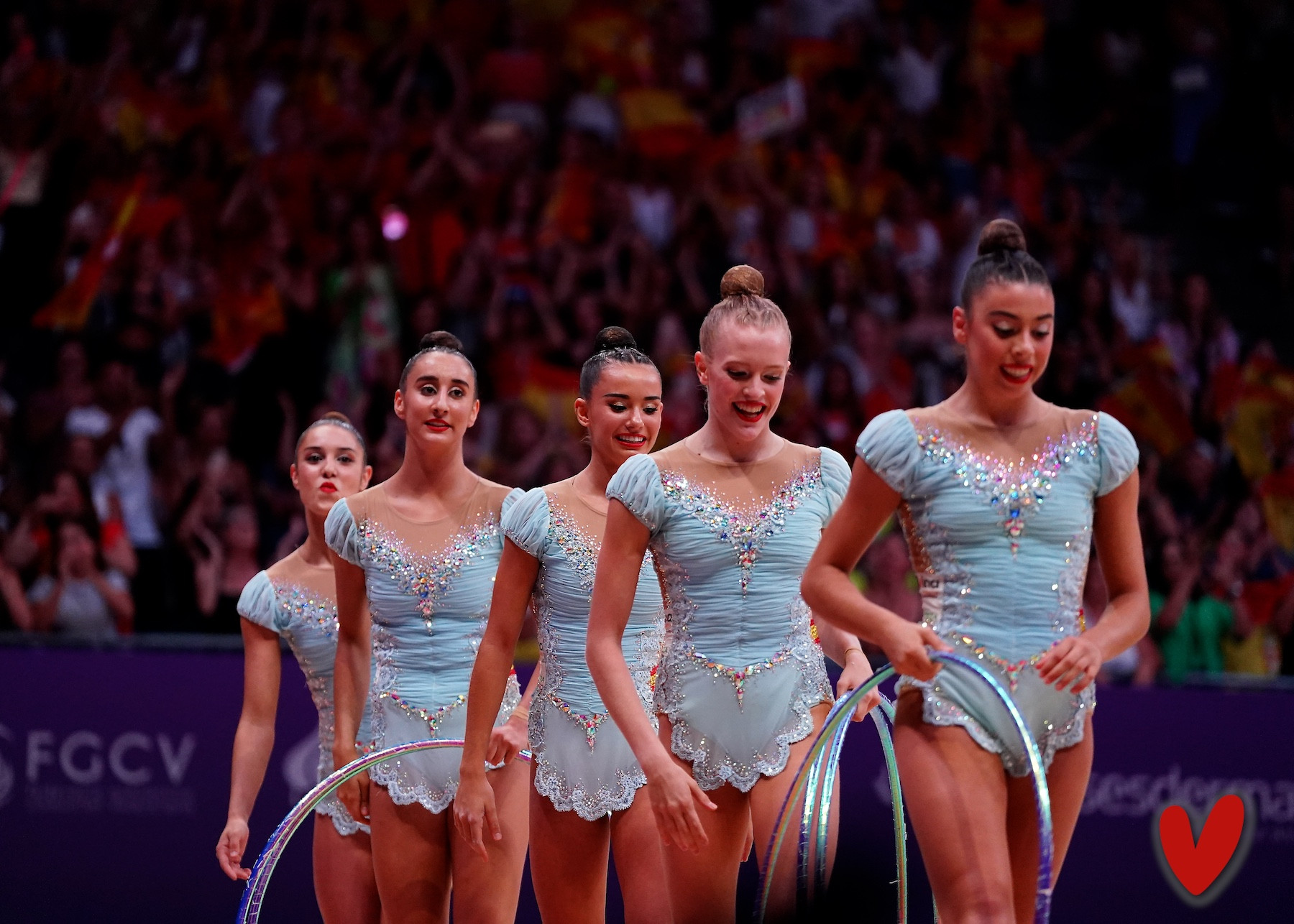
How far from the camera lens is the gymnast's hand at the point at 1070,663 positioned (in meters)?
2.86

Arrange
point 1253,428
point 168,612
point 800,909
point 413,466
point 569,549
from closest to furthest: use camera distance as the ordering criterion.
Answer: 1. point 800,909
2. point 569,549
3. point 413,466
4. point 168,612
5. point 1253,428

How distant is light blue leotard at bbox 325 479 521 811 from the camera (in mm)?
4266

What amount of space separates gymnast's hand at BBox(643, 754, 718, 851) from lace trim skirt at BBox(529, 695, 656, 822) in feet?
2.32

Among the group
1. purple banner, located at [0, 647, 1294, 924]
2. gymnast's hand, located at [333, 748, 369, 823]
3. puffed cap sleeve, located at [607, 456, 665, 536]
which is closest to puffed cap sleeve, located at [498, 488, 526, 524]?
puffed cap sleeve, located at [607, 456, 665, 536]

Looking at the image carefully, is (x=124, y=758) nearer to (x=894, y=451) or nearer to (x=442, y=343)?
(x=442, y=343)

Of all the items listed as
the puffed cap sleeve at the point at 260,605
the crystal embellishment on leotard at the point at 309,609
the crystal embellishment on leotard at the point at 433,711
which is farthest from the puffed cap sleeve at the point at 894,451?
the puffed cap sleeve at the point at 260,605

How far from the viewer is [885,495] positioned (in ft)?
10.2

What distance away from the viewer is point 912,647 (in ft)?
9.54

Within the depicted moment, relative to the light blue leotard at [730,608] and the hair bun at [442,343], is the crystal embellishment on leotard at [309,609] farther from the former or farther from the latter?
the light blue leotard at [730,608]

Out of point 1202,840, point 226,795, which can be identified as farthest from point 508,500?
point 1202,840

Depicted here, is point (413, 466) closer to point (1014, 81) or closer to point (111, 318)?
point (111, 318)

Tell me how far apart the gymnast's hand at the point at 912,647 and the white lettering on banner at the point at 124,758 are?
4.49 meters

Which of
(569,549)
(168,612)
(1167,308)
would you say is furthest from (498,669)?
(1167,308)

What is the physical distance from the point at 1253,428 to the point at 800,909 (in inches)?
268
